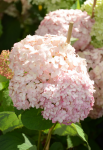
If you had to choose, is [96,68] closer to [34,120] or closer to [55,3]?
[34,120]

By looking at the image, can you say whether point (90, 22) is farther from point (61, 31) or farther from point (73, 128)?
point (73, 128)

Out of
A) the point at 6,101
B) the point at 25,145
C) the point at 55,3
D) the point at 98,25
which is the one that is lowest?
the point at 25,145

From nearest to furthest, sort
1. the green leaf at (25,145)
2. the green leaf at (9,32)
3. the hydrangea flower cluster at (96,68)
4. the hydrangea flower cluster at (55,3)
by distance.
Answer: the green leaf at (25,145) → the hydrangea flower cluster at (96,68) → the hydrangea flower cluster at (55,3) → the green leaf at (9,32)

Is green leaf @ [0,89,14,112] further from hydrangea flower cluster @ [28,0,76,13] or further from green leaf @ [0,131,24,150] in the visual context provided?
hydrangea flower cluster @ [28,0,76,13]

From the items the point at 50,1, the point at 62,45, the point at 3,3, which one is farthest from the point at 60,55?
the point at 3,3

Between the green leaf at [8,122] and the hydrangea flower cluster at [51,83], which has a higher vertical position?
the hydrangea flower cluster at [51,83]

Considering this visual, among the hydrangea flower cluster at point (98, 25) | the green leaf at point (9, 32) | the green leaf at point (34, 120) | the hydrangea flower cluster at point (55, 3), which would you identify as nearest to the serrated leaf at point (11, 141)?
the green leaf at point (34, 120)

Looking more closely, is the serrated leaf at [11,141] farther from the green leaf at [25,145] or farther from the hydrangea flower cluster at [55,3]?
the hydrangea flower cluster at [55,3]

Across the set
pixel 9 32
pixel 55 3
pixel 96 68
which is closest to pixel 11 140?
pixel 96 68
